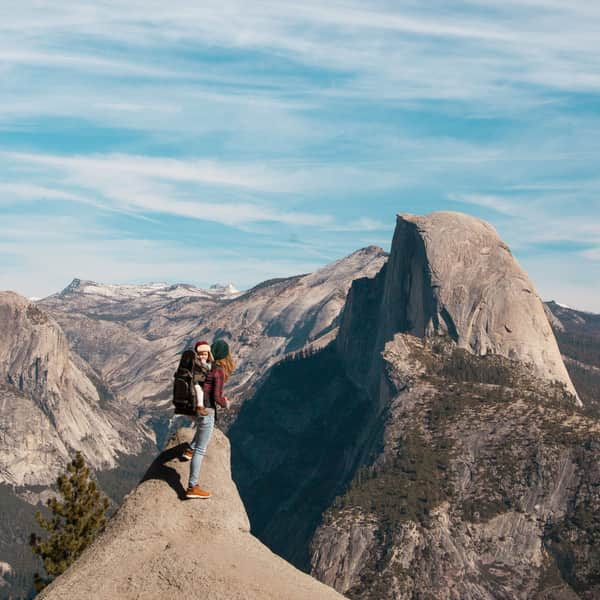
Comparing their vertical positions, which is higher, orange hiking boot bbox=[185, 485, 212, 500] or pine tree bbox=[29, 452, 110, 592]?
orange hiking boot bbox=[185, 485, 212, 500]

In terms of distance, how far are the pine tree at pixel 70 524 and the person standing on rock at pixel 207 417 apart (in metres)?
40.0

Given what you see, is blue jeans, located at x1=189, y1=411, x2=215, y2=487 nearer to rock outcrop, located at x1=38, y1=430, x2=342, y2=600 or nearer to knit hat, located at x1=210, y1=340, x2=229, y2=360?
rock outcrop, located at x1=38, y1=430, x2=342, y2=600

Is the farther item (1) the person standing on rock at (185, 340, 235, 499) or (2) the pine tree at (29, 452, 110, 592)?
(2) the pine tree at (29, 452, 110, 592)

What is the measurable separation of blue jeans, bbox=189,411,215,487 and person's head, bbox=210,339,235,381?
1.45 m

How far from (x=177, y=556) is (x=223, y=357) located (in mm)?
6471

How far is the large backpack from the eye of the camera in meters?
28.7

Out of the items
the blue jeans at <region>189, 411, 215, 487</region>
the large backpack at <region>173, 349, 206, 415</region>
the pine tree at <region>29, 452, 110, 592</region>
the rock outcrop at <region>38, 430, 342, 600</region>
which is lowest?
the pine tree at <region>29, 452, 110, 592</region>

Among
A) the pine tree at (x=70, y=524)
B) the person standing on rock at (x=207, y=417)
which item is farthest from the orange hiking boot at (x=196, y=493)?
the pine tree at (x=70, y=524)

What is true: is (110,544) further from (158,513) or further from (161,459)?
(161,459)

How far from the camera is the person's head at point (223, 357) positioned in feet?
96.5

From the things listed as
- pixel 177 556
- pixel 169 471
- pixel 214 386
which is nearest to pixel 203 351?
pixel 214 386

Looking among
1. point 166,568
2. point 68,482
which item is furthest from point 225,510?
point 68,482

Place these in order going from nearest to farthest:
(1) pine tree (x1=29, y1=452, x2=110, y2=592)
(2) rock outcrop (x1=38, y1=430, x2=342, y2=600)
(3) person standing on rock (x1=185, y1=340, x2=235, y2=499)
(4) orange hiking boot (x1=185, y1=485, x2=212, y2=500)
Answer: (2) rock outcrop (x1=38, y1=430, x2=342, y2=600) → (4) orange hiking boot (x1=185, y1=485, x2=212, y2=500) → (3) person standing on rock (x1=185, y1=340, x2=235, y2=499) → (1) pine tree (x1=29, y1=452, x2=110, y2=592)

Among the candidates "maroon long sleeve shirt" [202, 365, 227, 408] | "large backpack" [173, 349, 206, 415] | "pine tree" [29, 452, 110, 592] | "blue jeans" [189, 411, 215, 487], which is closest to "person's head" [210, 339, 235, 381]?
"maroon long sleeve shirt" [202, 365, 227, 408]
